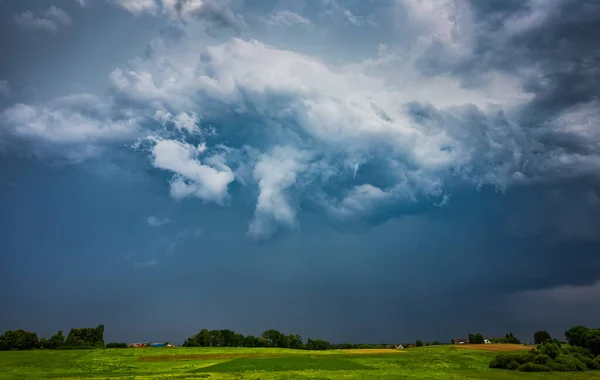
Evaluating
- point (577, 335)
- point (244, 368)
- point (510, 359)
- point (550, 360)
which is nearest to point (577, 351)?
point (550, 360)

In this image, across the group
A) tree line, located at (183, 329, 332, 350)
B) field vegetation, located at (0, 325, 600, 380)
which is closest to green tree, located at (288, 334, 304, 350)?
tree line, located at (183, 329, 332, 350)

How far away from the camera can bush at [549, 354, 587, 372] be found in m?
65.6

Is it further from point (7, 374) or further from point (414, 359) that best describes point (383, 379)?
point (7, 374)

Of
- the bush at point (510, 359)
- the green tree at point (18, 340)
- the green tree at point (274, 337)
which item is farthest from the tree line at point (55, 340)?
the bush at point (510, 359)

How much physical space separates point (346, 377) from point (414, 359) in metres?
30.4

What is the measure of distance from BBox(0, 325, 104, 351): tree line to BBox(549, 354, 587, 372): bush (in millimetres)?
126693

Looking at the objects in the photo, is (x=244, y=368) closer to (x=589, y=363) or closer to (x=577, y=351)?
(x=589, y=363)

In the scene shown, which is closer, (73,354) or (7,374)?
(7,374)

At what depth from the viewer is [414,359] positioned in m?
83.6

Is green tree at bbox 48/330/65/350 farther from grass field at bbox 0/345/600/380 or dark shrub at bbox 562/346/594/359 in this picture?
dark shrub at bbox 562/346/594/359

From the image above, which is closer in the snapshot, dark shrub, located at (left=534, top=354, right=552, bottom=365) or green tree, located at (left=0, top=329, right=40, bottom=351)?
dark shrub, located at (left=534, top=354, right=552, bottom=365)

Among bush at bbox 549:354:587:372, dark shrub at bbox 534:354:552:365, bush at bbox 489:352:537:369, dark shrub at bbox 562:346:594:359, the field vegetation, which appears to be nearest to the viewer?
the field vegetation

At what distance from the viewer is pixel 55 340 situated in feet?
436

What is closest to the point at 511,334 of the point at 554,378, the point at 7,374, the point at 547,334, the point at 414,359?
the point at 547,334
